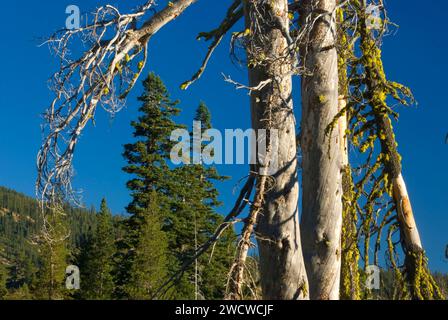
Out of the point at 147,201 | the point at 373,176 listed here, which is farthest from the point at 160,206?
the point at 373,176

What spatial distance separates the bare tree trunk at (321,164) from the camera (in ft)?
23.9

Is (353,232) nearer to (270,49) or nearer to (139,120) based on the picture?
(270,49)

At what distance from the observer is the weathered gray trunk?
241 inches

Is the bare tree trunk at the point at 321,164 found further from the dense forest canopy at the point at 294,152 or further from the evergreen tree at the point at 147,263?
the evergreen tree at the point at 147,263

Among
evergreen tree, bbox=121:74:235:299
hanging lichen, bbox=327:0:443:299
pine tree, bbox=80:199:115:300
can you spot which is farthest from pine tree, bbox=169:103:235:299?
hanging lichen, bbox=327:0:443:299

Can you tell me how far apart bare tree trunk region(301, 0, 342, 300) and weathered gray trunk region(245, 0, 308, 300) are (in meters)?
0.84

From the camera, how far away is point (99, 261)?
152 feet

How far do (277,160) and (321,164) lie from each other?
125 centimetres

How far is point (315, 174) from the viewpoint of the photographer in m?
7.35

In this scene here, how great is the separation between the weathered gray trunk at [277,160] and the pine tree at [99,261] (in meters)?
39.8

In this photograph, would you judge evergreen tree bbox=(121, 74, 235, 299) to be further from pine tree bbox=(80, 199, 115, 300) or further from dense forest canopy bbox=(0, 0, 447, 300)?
dense forest canopy bbox=(0, 0, 447, 300)
